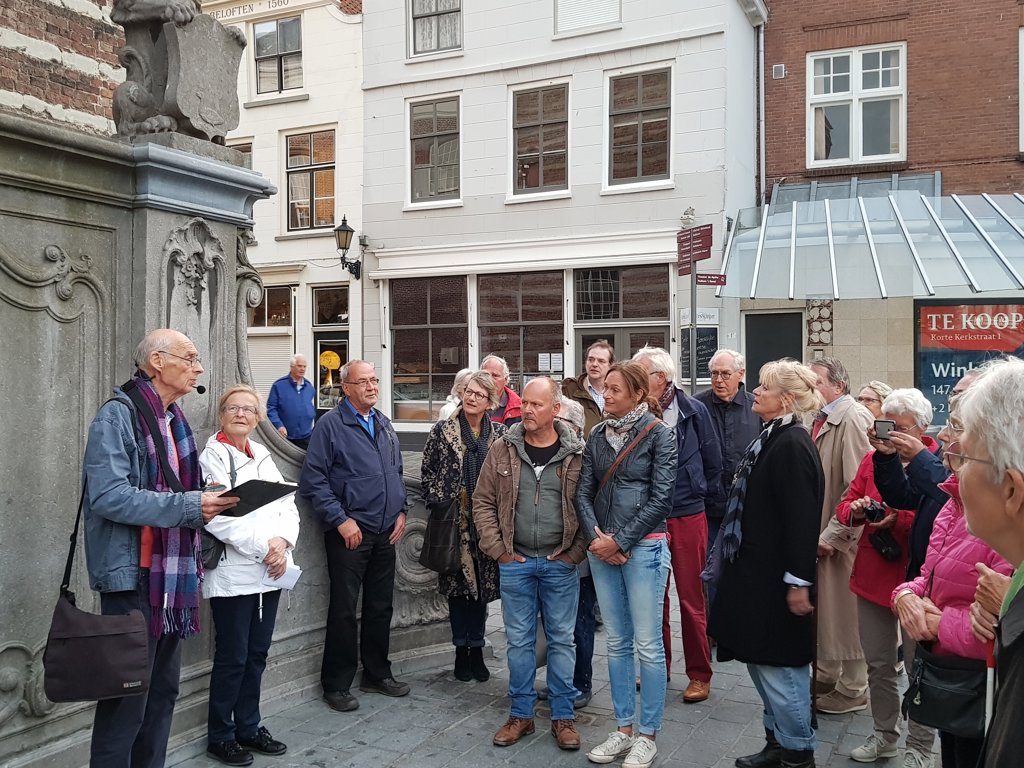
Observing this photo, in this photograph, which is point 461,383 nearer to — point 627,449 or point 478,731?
point 627,449

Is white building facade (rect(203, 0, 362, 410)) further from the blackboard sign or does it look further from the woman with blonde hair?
the woman with blonde hair

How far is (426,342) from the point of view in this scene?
18.0 m

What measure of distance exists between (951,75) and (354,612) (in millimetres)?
15168

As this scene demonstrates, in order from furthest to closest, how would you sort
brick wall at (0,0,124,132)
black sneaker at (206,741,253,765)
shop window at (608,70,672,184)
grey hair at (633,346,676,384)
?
shop window at (608,70,672,184), grey hair at (633,346,676,384), brick wall at (0,0,124,132), black sneaker at (206,741,253,765)

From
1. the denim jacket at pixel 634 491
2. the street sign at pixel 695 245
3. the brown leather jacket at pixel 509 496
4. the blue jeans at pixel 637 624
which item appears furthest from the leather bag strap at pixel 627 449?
the street sign at pixel 695 245

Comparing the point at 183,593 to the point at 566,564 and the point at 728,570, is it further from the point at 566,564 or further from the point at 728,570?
the point at 728,570

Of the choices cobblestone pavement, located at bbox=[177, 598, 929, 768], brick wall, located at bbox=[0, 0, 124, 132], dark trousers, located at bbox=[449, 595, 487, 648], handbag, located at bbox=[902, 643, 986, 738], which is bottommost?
cobblestone pavement, located at bbox=[177, 598, 929, 768]

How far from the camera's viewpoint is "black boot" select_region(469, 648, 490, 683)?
213 inches

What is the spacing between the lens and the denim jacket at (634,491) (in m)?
4.20

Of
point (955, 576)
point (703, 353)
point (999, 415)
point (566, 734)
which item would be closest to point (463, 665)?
point (566, 734)

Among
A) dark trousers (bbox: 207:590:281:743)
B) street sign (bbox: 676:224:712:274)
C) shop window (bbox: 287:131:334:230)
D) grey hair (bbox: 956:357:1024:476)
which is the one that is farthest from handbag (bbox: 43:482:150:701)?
shop window (bbox: 287:131:334:230)

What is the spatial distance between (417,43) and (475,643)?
15303 mm

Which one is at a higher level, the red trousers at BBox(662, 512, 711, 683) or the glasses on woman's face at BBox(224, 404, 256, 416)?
the glasses on woman's face at BBox(224, 404, 256, 416)

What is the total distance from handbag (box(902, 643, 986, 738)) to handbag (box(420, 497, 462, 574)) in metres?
2.95
